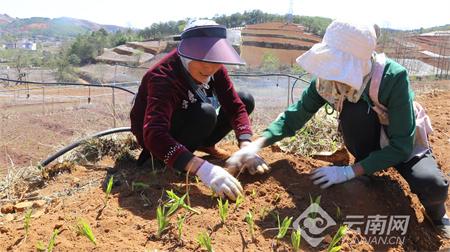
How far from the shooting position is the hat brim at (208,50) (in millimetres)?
1973

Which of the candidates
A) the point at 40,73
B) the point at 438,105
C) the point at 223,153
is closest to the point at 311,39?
the point at 40,73

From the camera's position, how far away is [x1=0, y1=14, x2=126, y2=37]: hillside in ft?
415

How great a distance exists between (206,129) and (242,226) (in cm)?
71

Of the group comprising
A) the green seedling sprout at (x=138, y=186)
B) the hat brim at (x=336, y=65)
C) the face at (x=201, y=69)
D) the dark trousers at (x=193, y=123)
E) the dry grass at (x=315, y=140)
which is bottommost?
the green seedling sprout at (x=138, y=186)

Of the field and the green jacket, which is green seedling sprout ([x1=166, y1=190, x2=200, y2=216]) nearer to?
the field

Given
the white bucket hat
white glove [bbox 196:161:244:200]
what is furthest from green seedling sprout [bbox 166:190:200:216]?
the white bucket hat

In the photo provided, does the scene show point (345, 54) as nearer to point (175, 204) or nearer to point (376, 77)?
point (376, 77)

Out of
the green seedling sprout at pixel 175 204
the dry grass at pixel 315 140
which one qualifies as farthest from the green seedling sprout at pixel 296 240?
the dry grass at pixel 315 140

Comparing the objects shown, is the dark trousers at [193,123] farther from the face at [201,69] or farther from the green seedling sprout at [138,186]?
the green seedling sprout at [138,186]

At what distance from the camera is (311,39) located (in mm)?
27312

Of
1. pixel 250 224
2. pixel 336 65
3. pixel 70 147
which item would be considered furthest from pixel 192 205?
pixel 70 147

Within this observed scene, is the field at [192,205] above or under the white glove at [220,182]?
under

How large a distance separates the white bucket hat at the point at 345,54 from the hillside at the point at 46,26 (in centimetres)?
12823

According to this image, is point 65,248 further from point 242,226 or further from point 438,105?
point 438,105
